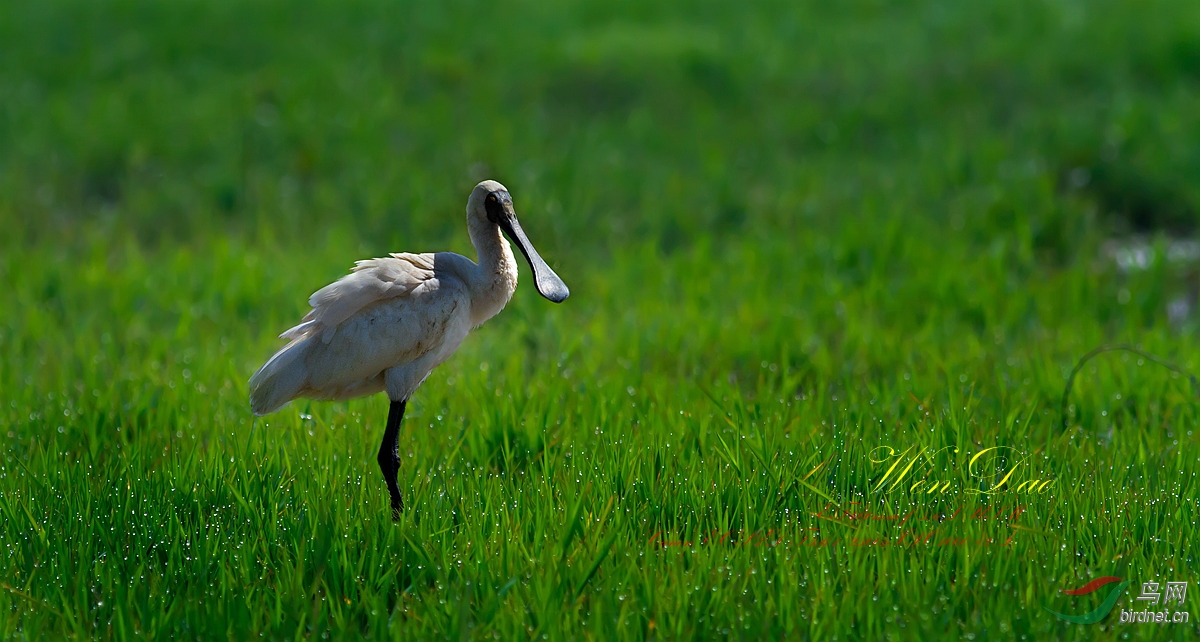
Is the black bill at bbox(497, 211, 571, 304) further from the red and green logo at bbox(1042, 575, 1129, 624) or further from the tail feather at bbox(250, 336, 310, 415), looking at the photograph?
the red and green logo at bbox(1042, 575, 1129, 624)

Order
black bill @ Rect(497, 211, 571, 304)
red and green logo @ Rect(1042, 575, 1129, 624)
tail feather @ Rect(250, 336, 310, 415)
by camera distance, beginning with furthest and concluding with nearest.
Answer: tail feather @ Rect(250, 336, 310, 415)
black bill @ Rect(497, 211, 571, 304)
red and green logo @ Rect(1042, 575, 1129, 624)

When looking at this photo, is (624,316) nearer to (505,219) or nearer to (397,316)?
(505,219)

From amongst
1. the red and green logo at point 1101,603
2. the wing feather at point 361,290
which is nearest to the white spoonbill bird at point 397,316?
the wing feather at point 361,290

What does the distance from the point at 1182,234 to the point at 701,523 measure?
7774 mm

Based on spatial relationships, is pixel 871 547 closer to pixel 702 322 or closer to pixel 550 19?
pixel 702 322

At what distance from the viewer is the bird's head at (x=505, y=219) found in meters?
4.17

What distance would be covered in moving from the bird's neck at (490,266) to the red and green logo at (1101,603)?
213 cm

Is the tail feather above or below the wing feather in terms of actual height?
below

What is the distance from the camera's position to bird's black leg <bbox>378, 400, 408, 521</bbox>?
169 inches

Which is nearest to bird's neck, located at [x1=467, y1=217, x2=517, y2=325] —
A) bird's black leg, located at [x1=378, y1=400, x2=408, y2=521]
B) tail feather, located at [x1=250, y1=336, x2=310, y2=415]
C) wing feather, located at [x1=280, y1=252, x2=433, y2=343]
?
wing feather, located at [x1=280, y1=252, x2=433, y2=343]

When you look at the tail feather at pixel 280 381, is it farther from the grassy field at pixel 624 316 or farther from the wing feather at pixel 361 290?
the grassy field at pixel 624 316

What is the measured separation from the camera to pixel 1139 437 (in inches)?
195

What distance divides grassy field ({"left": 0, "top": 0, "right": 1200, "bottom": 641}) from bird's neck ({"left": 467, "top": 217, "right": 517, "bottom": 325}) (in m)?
0.70

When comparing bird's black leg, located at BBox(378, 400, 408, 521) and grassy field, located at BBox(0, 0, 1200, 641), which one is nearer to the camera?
grassy field, located at BBox(0, 0, 1200, 641)
